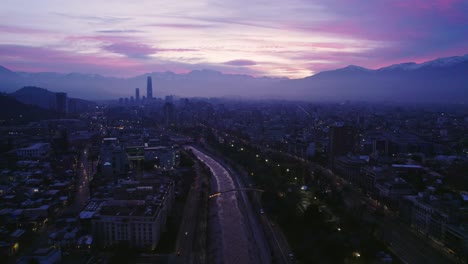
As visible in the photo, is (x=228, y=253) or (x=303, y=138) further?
(x=303, y=138)

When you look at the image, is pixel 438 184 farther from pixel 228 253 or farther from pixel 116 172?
pixel 116 172

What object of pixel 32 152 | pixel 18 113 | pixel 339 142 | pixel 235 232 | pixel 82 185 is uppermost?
pixel 18 113

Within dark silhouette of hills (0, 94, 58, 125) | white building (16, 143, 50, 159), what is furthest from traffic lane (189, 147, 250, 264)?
dark silhouette of hills (0, 94, 58, 125)

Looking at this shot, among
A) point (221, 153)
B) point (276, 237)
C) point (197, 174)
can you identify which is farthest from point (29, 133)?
point (276, 237)

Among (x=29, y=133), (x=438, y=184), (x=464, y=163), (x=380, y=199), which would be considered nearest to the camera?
(x=380, y=199)

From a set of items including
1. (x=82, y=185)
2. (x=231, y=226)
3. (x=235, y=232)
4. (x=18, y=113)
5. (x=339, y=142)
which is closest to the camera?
(x=235, y=232)

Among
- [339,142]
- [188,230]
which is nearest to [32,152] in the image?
[188,230]

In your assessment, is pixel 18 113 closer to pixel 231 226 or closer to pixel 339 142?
pixel 339 142
